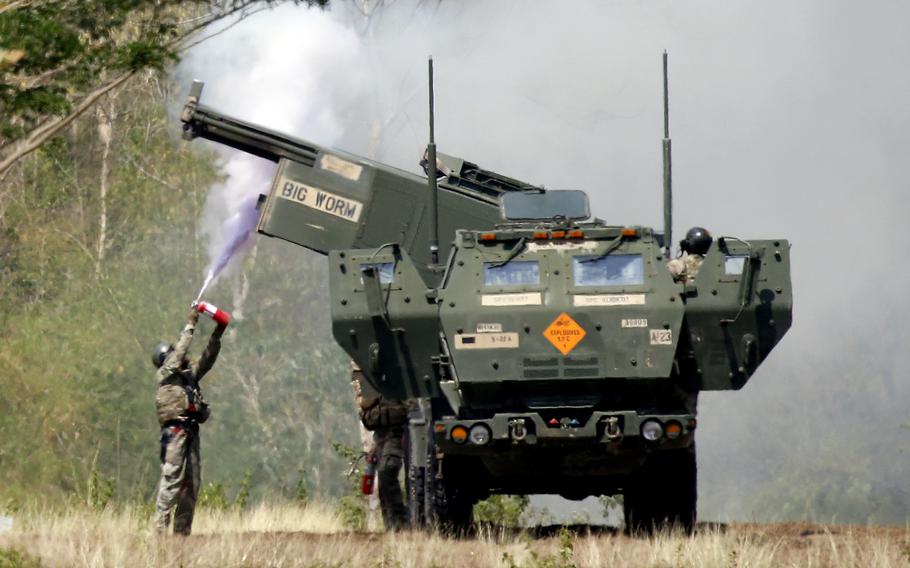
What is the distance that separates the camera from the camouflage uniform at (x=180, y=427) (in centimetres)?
1441

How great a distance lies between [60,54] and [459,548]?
8.63 metres

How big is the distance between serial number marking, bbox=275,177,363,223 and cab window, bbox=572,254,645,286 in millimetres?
3821

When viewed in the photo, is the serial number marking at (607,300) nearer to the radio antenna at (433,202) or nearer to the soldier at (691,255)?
the soldier at (691,255)

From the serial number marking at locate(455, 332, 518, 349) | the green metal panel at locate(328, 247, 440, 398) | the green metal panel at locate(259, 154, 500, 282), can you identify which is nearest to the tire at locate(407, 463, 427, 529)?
the green metal panel at locate(328, 247, 440, 398)

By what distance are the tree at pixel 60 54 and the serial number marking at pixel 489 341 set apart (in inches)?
260

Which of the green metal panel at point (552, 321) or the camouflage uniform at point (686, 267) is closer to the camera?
the green metal panel at point (552, 321)

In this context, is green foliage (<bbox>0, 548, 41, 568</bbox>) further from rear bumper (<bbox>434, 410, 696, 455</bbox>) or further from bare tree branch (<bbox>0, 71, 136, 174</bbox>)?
bare tree branch (<bbox>0, 71, 136, 174</bbox>)

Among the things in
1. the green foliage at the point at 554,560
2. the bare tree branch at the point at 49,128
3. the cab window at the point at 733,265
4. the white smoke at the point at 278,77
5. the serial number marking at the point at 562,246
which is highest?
the white smoke at the point at 278,77

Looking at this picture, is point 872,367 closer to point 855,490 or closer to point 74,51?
point 855,490

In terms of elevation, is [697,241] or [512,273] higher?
[697,241]

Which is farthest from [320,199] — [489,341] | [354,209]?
[489,341]

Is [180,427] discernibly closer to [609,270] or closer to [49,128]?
[609,270]

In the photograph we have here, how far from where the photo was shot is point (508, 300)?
13.3m

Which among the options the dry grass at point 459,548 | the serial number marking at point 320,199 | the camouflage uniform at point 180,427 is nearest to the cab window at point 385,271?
the camouflage uniform at point 180,427
